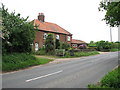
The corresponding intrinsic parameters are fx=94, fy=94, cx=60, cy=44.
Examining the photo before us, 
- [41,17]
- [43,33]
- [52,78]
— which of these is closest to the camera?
[52,78]

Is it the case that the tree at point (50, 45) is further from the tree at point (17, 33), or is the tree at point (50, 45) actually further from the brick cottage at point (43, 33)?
the tree at point (17, 33)

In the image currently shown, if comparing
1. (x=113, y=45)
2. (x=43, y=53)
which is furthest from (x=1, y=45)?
(x=113, y=45)

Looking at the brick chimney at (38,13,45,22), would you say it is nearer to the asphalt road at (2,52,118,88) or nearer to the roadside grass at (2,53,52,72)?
the roadside grass at (2,53,52,72)

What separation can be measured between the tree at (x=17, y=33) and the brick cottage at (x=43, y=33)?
12891 mm

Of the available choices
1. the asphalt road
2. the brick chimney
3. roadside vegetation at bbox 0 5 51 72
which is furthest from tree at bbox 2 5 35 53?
the brick chimney

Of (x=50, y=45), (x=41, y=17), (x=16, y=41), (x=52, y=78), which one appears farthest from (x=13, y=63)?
(x=41, y=17)

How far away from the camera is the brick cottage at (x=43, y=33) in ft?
85.5

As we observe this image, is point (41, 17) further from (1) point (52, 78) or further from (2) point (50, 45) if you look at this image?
(1) point (52, 78)

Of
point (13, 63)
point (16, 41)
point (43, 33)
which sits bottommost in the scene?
point (13, 63)

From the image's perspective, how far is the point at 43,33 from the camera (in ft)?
90.1

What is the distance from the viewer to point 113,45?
46.0 meters

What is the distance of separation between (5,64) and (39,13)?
26.3 m

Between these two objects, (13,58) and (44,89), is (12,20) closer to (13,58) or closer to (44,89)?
(13,58)

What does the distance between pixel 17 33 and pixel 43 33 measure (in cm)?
1664
